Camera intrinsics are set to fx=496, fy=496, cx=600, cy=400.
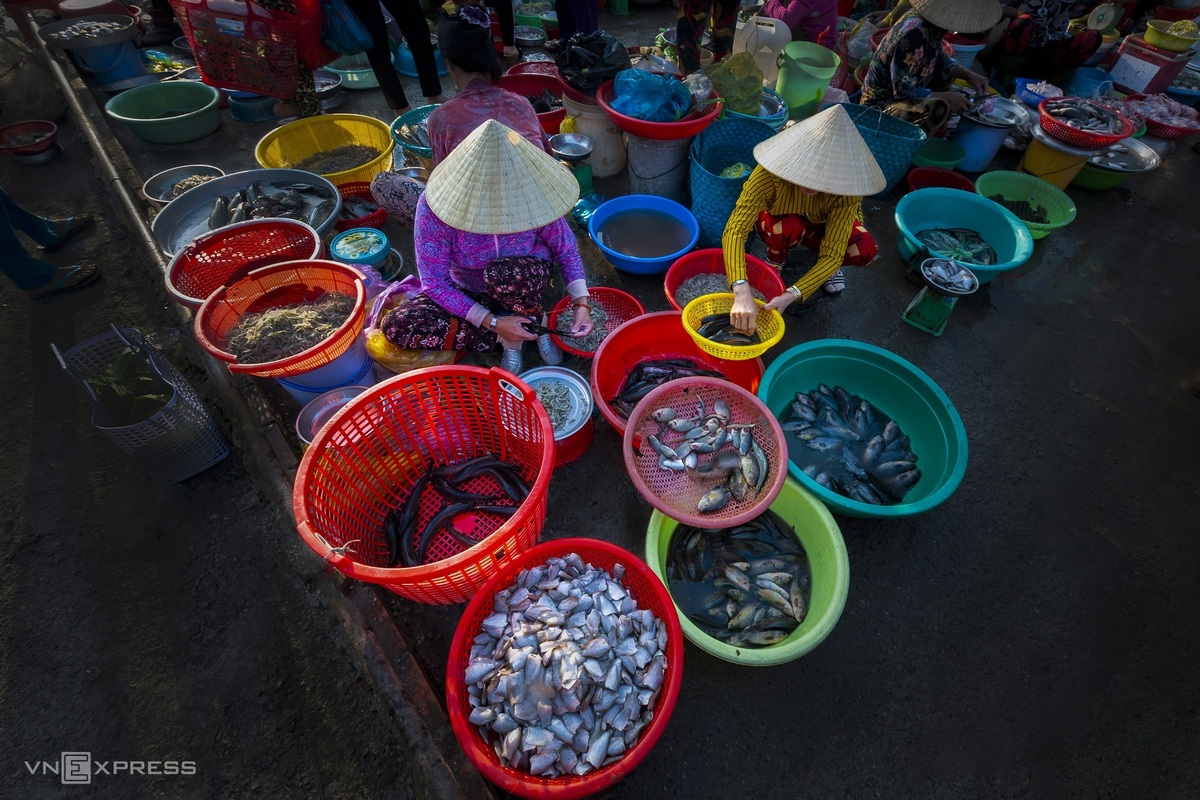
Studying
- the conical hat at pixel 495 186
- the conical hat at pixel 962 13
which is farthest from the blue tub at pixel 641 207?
the conical hat at pixel 962 13

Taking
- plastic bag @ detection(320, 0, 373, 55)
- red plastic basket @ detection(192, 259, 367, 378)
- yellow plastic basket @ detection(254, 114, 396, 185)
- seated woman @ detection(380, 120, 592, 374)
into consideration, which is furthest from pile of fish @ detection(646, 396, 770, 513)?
plastic bag @ detection(320, 0, 373, 55)

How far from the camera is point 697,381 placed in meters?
2.85

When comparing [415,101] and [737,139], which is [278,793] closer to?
[737,139]

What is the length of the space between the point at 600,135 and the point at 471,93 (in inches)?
93.0

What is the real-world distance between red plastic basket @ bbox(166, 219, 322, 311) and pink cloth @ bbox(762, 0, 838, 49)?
5.32 m

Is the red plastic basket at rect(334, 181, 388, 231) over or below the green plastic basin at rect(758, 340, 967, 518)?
over

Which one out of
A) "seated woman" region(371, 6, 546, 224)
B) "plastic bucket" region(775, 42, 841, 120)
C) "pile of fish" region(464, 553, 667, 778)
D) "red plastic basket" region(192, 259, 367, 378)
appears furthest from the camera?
"plastic bucket" region(775, 42, 841, 120)

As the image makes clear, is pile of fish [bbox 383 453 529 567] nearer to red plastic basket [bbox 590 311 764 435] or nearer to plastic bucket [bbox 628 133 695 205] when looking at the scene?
red plastic basket [bbox 590 311 764 435]

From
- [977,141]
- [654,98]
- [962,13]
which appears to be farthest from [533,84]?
[977,141]

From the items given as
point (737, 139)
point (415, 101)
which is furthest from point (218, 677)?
point (415, 101)

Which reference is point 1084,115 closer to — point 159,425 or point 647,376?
point 647,376

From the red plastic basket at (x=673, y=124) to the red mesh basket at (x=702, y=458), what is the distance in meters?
2.43

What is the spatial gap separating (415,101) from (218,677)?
257 inches

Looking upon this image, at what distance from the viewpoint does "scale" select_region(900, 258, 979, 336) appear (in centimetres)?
379
